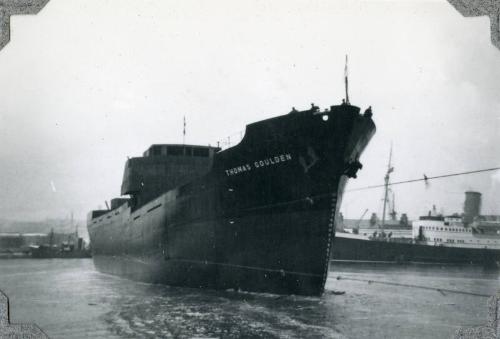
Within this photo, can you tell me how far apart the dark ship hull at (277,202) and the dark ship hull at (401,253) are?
24.0 metres

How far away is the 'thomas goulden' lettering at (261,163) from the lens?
38.9 ft

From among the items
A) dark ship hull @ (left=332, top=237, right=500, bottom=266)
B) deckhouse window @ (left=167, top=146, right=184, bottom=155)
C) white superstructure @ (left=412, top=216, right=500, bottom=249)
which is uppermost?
deckhouse window @ (left=167, top=146, right=184, bottom=155)

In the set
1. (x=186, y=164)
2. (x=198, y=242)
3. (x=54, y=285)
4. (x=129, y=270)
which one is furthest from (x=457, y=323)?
(x=54, y=285)

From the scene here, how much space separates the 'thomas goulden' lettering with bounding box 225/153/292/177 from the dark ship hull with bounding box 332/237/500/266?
2484 cm

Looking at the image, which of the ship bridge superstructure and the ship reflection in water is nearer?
the ship reflection in water

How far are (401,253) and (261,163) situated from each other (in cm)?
2742

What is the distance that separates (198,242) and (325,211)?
409 cm

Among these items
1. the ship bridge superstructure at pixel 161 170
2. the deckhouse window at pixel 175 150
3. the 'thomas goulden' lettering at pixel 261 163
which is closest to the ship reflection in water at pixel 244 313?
the 'thomas goulden' lettering at pixel 261 163

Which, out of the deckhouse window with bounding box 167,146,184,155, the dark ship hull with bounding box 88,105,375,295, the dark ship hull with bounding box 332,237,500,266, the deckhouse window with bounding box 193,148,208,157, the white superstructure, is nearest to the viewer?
the dark ship hull with bounding box 88,105,375,295

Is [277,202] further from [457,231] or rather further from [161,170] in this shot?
[457,231]

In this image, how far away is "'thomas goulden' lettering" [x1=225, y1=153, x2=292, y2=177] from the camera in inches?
467

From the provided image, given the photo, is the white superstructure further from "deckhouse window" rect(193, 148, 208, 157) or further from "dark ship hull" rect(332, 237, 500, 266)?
"deckhouse window" rect(193, 148, 208, 157)

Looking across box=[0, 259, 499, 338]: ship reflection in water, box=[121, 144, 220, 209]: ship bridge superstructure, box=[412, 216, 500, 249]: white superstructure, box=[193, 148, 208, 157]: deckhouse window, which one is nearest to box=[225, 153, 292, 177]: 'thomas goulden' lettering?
box=[0, 259, 499, 338]: ship reflection in water

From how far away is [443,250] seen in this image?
117ft
